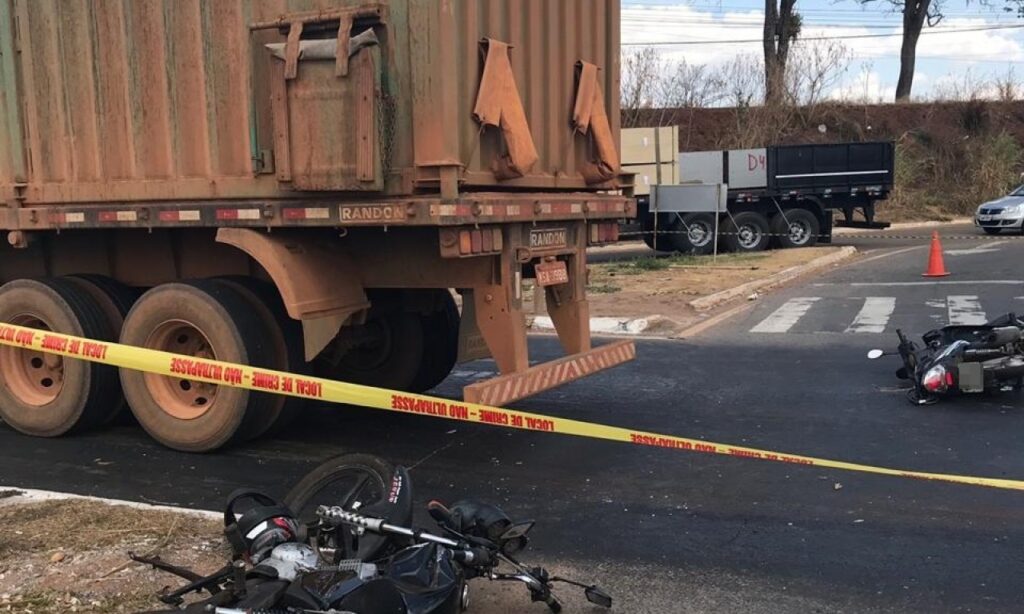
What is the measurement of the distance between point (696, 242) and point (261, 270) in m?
17.1

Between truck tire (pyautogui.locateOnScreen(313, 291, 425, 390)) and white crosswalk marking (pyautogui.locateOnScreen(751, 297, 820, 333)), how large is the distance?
5.33 m

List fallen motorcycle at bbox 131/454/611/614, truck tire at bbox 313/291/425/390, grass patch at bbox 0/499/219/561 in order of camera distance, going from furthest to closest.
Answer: truck tire at bbox 313/291/425/390 < grass patch at bbox 0/499/219/561 < fallen motorcycle at bbox 131/454/611/614

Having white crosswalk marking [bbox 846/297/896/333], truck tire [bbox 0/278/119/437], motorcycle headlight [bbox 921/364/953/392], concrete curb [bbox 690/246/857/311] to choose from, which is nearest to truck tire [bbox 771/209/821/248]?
concrete curb [bbox 690/246/857/311]

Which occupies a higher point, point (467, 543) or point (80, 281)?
point (80, 281)

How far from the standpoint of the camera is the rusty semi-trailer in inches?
216

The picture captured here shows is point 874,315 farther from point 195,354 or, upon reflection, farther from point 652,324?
point 195,354

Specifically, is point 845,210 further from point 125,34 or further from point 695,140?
point 125,34

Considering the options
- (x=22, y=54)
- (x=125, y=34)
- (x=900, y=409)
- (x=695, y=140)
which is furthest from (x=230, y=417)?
(x=695, y=140)

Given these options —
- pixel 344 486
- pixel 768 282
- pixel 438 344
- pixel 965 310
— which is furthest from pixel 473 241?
pixel 768 282

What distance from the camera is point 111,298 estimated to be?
6.87 meters

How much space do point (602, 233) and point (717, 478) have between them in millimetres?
2332

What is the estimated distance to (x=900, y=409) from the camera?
282 inches

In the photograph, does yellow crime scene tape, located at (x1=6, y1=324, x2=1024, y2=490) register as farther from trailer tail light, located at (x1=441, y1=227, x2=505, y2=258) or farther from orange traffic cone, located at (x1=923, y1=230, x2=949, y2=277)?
orange traffic cone, located at (x1=923, y1=230, x2=949, y2=277)

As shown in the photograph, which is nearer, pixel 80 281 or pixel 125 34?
pixel 125 34
